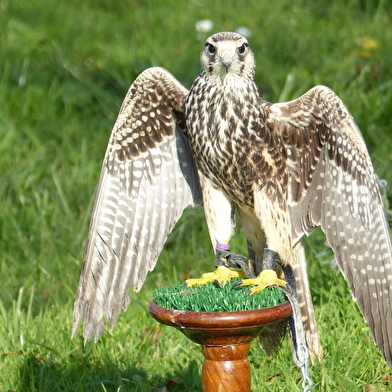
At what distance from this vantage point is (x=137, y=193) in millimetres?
3770

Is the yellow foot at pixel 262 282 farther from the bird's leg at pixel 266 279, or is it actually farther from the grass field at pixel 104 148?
the grass field at pixel 104 148

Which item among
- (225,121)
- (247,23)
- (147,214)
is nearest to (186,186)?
(147,214)

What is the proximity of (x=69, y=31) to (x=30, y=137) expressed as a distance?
189 cm

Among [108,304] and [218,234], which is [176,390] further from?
[218,234]

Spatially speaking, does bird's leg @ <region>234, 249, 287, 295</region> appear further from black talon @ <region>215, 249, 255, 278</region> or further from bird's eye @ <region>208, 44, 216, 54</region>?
bird's eye @ <region>208, 44, 216, 54</region>

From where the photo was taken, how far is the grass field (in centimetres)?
385

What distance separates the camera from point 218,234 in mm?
3510

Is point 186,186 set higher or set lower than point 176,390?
higher

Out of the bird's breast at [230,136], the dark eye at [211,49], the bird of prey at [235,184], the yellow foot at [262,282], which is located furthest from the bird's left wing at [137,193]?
the yellow foot at [262,282]

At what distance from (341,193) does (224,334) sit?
1.03 metres

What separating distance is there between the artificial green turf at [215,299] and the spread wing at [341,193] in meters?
0.56

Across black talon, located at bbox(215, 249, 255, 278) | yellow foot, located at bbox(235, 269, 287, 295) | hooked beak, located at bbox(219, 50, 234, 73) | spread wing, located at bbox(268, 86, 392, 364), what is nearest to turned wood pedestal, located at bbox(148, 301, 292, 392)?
yellow foot, located at bbox(235, 269, 287, 295)

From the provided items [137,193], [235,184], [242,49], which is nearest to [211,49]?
[242,49]

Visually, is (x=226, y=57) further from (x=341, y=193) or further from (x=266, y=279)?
(x=266, y=279)
